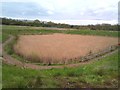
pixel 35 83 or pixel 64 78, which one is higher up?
pixel 35 83

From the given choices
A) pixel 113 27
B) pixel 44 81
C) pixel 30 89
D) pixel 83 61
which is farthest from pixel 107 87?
pixel 113 27

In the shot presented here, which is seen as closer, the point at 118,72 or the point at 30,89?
the point at 30,89

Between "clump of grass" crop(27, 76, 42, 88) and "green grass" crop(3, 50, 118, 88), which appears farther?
"green grass" crop(3, 50, 118, 88)

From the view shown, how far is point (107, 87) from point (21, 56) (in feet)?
31.3

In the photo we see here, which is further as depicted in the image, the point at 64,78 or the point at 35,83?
the point at 64,78

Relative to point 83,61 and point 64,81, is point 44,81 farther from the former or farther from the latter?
point 83,61

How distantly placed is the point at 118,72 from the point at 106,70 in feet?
1.81

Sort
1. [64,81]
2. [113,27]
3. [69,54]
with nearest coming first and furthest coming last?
[64,81] → [69,54] → [113,27]

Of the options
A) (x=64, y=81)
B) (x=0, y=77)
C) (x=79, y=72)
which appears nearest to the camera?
(x=0, y=77)

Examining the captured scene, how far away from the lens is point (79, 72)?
14.4 metres

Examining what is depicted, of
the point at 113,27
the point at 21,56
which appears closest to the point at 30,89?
the point at 21,56

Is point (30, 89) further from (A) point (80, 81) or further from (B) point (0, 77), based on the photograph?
(A) point (80, 81)

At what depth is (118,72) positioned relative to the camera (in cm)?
1462

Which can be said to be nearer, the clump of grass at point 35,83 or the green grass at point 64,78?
the clump of grass at point 35,83
